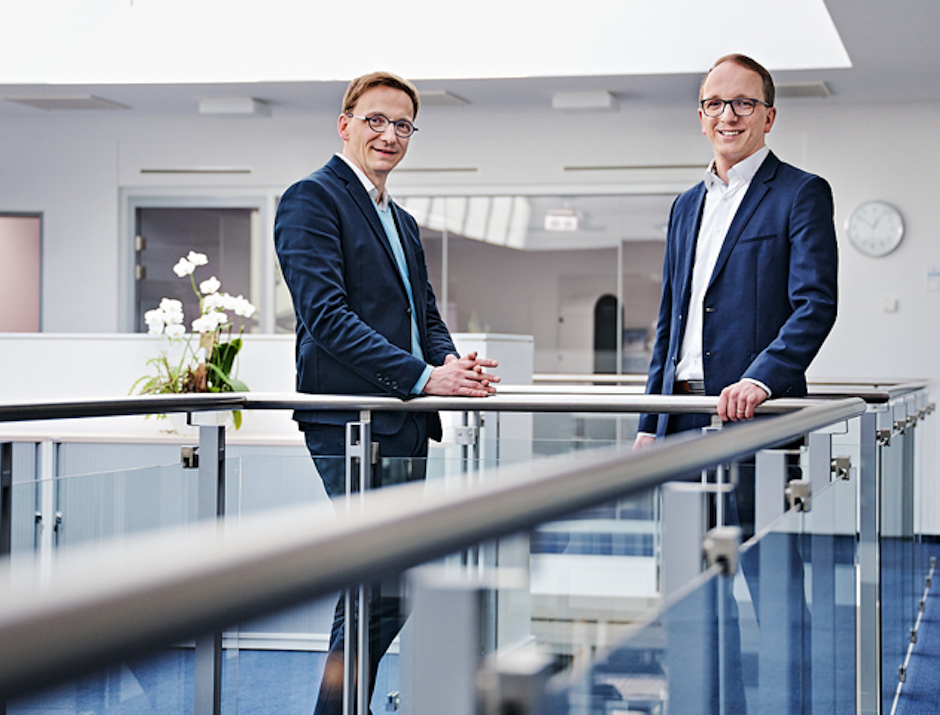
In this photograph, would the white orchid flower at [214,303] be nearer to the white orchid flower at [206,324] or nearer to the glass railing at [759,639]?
the white orchid flower at [206,324]

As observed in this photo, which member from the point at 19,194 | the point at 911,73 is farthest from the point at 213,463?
the point at 19,194

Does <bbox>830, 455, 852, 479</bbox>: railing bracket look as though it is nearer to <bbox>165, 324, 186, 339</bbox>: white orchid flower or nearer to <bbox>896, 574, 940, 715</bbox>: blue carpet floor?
<bbox>896, 574, 940, 715</bbox>: blue carpet floor

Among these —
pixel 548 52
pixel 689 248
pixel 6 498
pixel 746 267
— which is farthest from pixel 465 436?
pixel 548 52

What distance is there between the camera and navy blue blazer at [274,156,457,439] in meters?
2.47

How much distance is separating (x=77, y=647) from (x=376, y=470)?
2.09m

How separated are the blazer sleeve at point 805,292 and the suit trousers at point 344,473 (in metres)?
0.74

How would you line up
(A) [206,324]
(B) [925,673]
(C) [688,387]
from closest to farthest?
1. (C) [688,387]
2. (B) [925,673]
3. (A) [206,324]

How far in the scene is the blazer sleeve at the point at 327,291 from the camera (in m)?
2.46

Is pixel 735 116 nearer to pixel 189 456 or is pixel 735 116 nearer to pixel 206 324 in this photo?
pixel 189 456

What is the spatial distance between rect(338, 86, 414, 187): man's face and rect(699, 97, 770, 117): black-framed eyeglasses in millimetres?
667

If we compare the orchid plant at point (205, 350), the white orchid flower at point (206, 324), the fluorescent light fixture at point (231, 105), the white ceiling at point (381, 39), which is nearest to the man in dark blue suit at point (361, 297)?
the orchid plant at point (205, 350)

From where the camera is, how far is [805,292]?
2439 millimetres

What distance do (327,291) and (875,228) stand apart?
6.77 metres

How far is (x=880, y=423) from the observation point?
3326 millimetres
